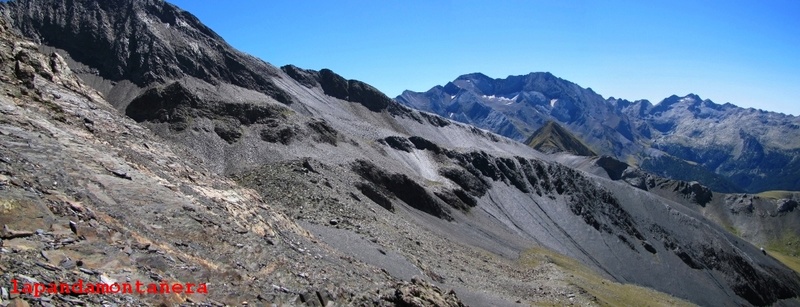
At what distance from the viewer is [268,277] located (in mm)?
26016

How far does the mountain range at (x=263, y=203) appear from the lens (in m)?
22.1

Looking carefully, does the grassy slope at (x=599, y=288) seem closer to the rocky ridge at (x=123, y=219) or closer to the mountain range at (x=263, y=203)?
the mountain range at (x=263, y=203)

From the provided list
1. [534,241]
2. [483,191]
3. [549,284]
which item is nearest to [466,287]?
[549,284]

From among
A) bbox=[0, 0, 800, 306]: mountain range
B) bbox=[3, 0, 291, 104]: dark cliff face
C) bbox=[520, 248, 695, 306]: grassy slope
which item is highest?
bbox=[3, 0, 291, 104]: dark cliff face

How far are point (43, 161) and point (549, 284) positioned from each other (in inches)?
2605

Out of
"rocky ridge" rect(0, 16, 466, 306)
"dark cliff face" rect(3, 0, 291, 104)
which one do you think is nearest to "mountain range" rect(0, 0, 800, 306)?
"rocky ridge" rect(0, 16, 466, 306)

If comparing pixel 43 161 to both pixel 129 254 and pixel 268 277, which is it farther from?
pixel 268 277

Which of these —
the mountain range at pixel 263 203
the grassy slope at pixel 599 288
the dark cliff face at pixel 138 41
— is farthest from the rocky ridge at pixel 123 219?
the dark cliff face at pixel 138 41

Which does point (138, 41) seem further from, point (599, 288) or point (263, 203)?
point (599, 288)

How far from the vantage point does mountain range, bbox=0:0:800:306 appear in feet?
72.6

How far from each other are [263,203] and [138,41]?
140772 mm

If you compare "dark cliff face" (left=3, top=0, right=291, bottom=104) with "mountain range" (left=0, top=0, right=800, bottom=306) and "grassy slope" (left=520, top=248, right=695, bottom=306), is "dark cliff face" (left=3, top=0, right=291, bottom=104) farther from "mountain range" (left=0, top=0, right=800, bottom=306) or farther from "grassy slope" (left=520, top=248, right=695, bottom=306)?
"grassy slope" (left=520, top=248, right=695, bottom=306)

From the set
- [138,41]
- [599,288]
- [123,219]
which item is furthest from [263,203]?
[138,41]

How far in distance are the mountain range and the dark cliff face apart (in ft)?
2.01
